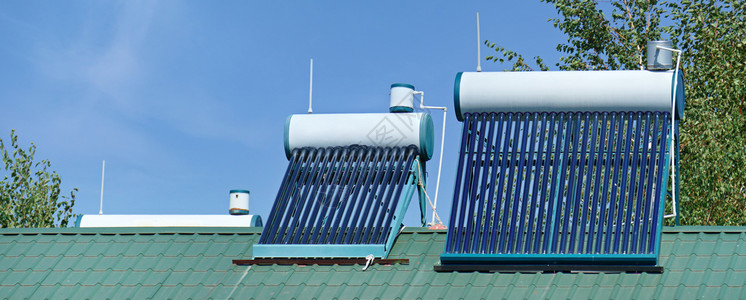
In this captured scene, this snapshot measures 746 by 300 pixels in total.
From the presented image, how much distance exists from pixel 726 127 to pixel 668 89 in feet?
44.1

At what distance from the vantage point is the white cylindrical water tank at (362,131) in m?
14.7

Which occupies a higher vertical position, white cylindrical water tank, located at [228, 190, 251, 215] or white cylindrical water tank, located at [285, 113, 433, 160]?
white cylindrical water tank, located at [285, 113, 433, 160]

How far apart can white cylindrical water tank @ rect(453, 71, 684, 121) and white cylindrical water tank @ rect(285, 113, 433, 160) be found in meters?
0.63

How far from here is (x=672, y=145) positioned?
13750 millimetres

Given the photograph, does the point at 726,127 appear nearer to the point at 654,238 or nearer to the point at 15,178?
the point at 654,238

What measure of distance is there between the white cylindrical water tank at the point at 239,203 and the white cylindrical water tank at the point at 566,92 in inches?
247

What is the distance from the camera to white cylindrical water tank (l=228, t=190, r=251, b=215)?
1970 cm

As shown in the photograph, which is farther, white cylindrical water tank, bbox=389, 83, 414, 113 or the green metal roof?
white cylindrical water tank, bbox=389, 83, 414, 113

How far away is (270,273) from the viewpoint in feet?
43.9

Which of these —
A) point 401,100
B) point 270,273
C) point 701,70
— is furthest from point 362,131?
point 701,70

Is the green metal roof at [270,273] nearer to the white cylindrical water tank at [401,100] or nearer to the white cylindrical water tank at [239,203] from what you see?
the white cylindrical water tank at [401,100]

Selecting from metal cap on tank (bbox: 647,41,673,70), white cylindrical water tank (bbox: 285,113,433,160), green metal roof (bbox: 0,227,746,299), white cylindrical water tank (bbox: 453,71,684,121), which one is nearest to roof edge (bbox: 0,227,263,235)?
green metal roof (bbox: 0,227,746,299)

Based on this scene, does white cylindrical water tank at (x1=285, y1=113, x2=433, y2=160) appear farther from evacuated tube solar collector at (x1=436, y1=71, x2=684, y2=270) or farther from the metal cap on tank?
the metal cap on tank

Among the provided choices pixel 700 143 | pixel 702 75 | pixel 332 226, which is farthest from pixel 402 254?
pixel 702 75
